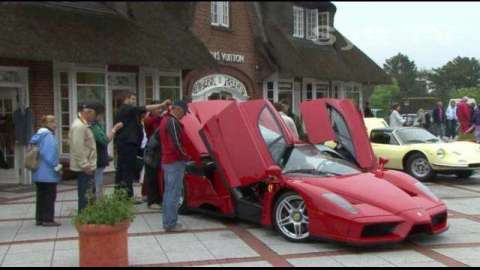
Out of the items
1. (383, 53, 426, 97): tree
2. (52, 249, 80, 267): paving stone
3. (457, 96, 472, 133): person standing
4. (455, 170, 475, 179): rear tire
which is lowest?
(52, 249, 80, 267): paving stone

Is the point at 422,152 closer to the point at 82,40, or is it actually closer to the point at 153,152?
the point at 153,152

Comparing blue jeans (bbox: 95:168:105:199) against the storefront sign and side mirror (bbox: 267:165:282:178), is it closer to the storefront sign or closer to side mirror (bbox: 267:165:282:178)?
side mirror (bbox: 267:165:282:178)

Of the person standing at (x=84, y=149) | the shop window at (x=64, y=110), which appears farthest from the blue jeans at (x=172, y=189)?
the shop window at (x=64, y=110)

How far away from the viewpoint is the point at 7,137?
13766 mm

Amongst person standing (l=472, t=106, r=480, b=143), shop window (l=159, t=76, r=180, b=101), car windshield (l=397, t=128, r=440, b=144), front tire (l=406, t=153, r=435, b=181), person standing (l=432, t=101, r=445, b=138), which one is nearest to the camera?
front tire (l=406, t=153, r=435, b=181)

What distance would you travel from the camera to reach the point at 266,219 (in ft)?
25.9

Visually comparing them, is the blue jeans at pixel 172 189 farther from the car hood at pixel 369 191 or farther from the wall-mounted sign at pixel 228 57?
the wall-mounted sign at pixel 228 57

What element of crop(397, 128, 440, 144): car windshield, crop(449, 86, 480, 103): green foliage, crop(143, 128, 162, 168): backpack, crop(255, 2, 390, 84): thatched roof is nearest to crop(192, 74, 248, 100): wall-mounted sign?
crop(255, 2, 390, 84): thatched roof

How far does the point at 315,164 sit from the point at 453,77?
78.7m

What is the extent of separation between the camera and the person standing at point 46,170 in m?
8.58

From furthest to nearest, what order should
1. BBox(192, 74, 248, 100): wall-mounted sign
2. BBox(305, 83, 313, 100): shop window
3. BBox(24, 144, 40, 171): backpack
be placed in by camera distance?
BBox(305, 83, 313, 100): shop window, BBox(192, 74, 248, 100): wall-mounted sign, BBox(24, 144, 40, 171): backpack

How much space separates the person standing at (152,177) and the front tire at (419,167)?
647cm

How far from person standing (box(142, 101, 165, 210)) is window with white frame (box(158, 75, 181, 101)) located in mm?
6634

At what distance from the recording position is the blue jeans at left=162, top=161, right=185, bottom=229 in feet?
26.7
